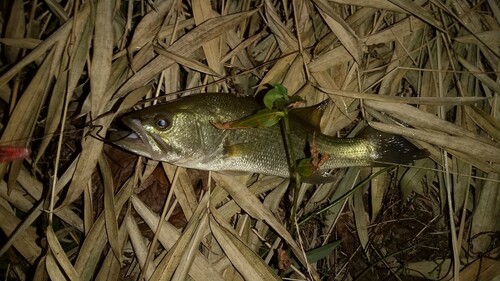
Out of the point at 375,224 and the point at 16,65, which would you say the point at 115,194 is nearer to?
the point at 16,65

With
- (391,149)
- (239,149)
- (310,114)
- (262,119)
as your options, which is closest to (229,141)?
(239,149)

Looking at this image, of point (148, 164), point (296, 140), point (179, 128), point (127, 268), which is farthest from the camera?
point (127, 268)

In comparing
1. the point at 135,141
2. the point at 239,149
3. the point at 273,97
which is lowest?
the point at 239,149

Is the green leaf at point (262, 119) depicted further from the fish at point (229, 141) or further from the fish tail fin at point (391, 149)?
the fish tail fin at point (391, 149)

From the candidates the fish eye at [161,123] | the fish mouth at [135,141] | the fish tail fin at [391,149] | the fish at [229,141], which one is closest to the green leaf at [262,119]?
the fish at [229,141]

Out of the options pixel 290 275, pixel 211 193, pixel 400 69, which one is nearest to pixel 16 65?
pixel 211 193

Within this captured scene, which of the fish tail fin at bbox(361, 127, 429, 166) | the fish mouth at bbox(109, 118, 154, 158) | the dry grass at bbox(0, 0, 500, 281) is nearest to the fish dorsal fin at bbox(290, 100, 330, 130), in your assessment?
the dry grass at bbox(0, 0, 500, 281)

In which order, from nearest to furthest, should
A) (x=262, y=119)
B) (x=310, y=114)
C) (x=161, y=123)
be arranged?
1. (x=262, y=119)
2. (x=161, y=123)
3. (x=310, y=114)

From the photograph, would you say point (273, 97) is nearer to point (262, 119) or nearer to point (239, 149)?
point (262, 119)
